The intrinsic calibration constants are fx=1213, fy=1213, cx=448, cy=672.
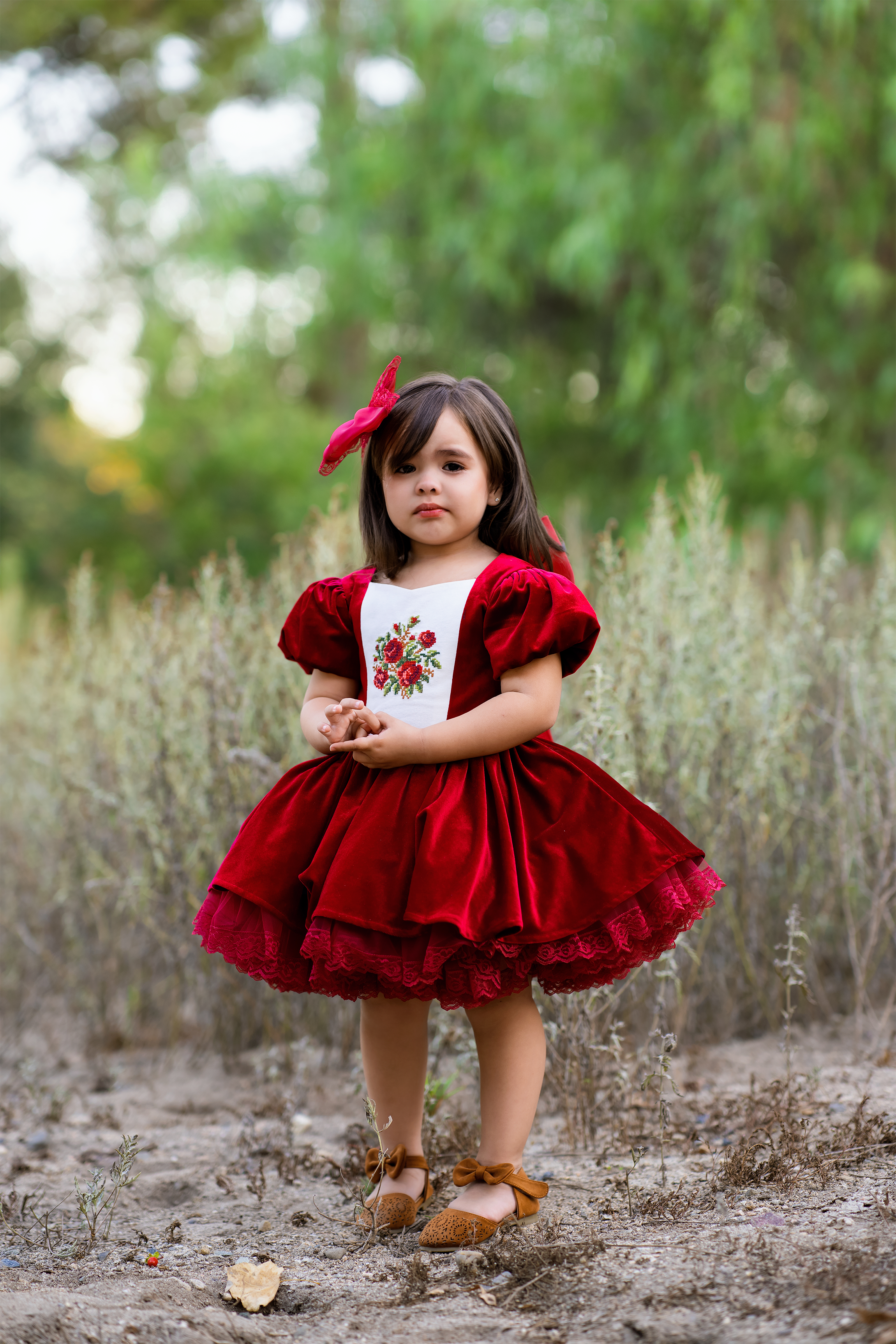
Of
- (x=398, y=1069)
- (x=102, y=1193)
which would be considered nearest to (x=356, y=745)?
(x=398, y=1069)

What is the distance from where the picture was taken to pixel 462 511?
2078mm

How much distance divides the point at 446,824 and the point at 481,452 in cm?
66

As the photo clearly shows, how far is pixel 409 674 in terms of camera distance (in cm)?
204

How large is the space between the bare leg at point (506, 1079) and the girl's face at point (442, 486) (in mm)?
792

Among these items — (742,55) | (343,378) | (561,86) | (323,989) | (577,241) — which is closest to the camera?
(323,989)

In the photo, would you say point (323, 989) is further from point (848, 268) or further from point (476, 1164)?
point (848, 268)

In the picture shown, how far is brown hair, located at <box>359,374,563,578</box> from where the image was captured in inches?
81.9

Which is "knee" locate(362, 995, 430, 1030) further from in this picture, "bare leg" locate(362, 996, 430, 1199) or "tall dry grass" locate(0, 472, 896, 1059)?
"tall dry grass" locate(0, 472, 896, 1059)

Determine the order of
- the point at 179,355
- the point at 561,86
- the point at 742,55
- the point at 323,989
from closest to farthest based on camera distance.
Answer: the point at 323,989, the point at 742,55, the point at 561,86, the point at 179,355

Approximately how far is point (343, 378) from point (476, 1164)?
1286 cm

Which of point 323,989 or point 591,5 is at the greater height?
point 591,5

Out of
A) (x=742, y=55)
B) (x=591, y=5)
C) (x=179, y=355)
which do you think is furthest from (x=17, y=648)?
(x=179, y=355)

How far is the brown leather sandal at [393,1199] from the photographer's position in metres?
2.02

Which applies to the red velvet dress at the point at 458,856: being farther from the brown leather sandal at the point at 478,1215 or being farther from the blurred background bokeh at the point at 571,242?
the blurred background bokeh at the point at 571,242
